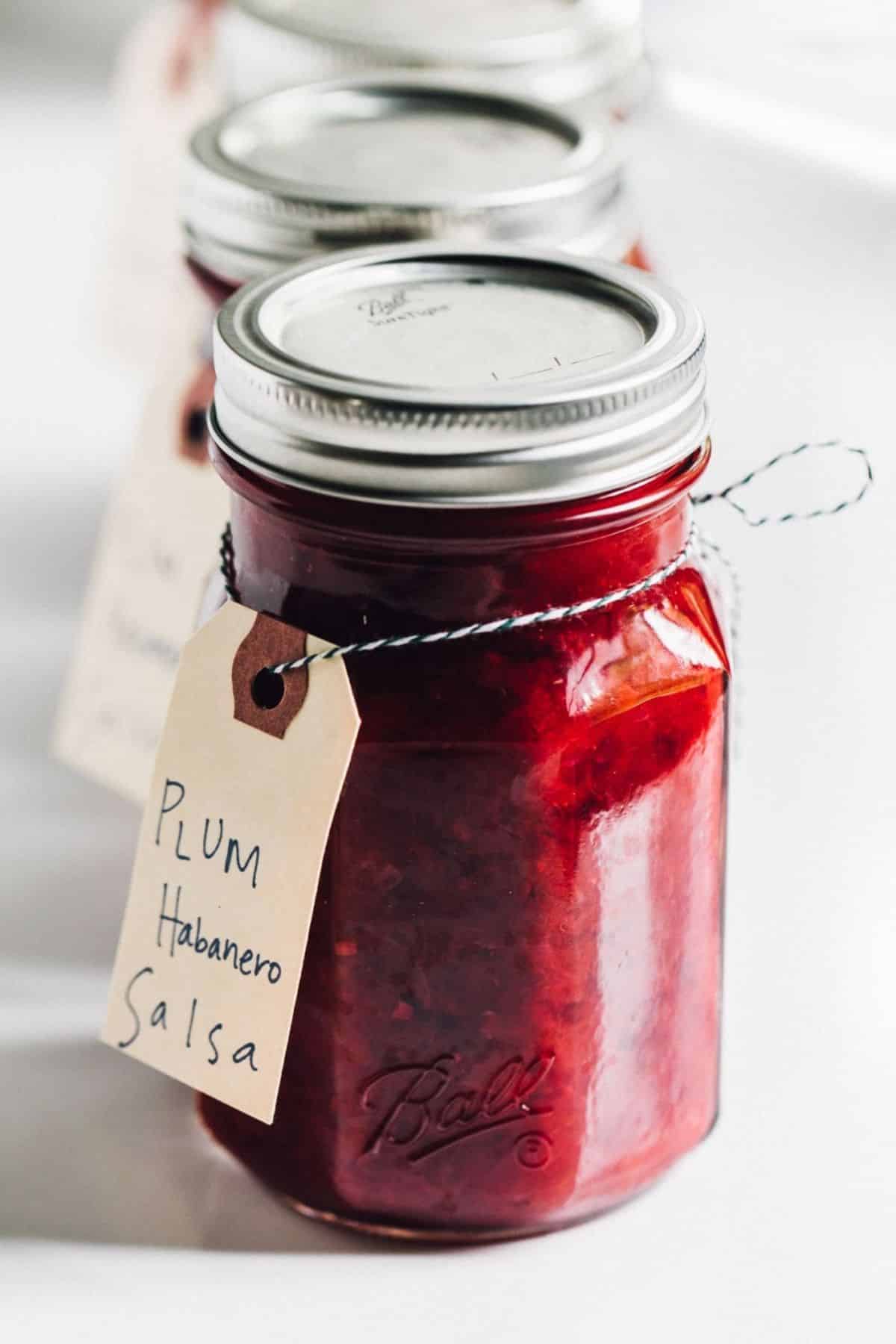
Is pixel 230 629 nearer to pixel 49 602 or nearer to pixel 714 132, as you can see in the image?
pixel 49 602

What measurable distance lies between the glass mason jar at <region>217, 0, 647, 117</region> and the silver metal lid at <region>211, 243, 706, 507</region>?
1.22 feet

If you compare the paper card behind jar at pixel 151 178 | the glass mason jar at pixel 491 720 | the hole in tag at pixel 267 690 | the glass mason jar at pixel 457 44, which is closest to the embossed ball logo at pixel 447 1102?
the glass mason jar at pixel 491 720

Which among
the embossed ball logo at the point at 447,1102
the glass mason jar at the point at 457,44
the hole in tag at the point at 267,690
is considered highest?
the glass mason jar at the point at 457,44

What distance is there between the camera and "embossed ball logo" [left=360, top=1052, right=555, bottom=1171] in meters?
0.71

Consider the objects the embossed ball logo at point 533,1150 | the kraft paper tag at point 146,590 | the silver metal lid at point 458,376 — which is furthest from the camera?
the kraft paper tag at point 146,590

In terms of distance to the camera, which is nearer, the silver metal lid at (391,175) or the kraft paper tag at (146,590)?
the silver metal lid at (391,175)

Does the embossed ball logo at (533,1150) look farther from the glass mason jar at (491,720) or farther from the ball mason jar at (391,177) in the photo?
the ball mason jar at (391,177)

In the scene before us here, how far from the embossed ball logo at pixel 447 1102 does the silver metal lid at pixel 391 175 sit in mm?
396

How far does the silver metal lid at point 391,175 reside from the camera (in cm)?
89

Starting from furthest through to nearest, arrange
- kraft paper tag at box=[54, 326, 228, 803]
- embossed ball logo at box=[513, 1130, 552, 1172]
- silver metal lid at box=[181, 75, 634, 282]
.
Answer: kraft paper tag at box=[54, 326, 228, 803] → silver metal lid at box=[181, 75, 634, 282] → embossed ball logo at box=[513, 1130, 552, 1172]

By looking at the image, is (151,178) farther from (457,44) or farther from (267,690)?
(267,690)

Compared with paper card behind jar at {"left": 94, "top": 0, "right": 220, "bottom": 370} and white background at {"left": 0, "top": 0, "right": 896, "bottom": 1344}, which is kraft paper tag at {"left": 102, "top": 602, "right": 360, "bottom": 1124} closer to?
white background at {"left": 0, "top": 0, "right": 896, "bottom": 1344}

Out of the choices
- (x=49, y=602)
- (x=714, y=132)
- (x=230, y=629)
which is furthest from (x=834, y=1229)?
(x=714, y=132)

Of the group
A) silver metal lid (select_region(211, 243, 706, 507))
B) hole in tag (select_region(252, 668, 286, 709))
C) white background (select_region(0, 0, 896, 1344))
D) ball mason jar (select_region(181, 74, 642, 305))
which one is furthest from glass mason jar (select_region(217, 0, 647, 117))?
hole in tag (select_region(252, 668, 286, 709))
